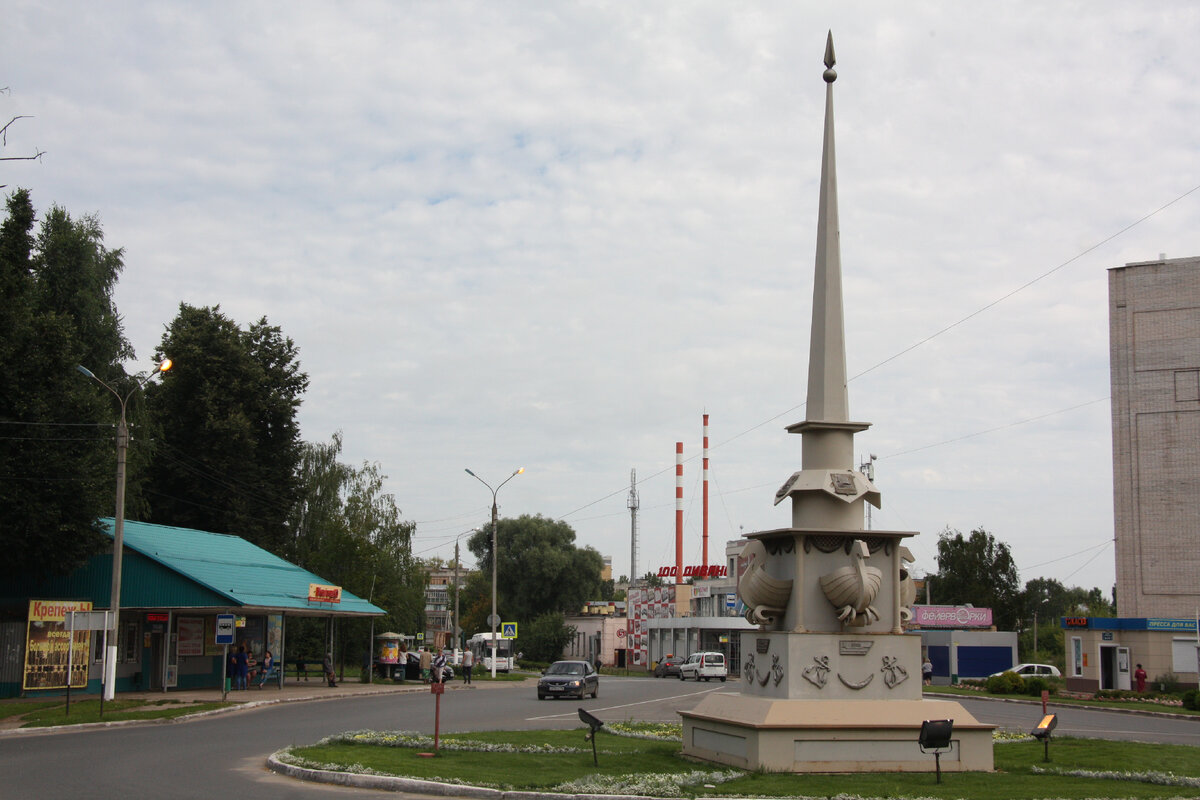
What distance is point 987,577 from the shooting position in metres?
73.8

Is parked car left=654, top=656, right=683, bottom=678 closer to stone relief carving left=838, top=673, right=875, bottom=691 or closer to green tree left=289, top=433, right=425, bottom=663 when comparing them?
green tree left=289, top=433, right=425, bottom=663

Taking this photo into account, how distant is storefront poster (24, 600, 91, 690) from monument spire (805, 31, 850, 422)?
22218 millimetres

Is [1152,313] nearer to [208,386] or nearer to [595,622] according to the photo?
[208,386]

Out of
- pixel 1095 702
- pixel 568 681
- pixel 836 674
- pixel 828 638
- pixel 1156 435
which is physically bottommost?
pixel 1095 702

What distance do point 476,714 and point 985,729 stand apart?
17176 mm

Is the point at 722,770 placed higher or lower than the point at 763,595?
lower

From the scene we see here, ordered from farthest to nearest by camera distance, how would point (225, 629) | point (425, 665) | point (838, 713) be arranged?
point (425, 665), point (225, 629), point (838, 713)

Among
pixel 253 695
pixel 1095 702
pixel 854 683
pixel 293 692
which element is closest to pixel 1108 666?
pixel 1095 702

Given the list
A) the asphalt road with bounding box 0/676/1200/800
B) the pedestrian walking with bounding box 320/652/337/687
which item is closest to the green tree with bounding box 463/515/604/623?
the pedestrian walking with bounding box 320/652/337/687

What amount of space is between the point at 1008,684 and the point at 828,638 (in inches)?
1337

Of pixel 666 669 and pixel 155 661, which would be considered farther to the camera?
pixel 666 669

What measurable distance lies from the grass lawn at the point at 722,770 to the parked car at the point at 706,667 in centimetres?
3951

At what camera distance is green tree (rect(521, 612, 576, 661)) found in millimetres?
85812

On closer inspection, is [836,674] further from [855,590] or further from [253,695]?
[253,695]
